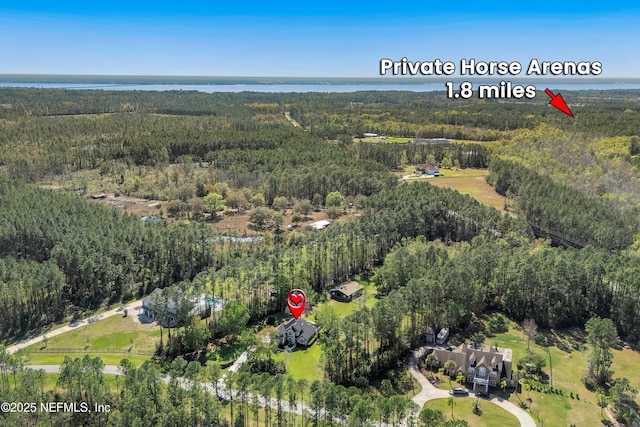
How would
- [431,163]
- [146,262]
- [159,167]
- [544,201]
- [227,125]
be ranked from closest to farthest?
[146,262]
[544,201]
[159,167]
[431,163]
[227,125]

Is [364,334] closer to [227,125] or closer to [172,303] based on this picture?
[172,303]

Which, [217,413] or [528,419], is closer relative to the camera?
[217,413]

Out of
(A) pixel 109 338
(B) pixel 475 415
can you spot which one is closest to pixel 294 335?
(B) pixel 475 415

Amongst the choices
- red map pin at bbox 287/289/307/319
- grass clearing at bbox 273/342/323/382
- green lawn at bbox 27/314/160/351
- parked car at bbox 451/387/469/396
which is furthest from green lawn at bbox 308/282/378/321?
green lawn at bbox 27/314/160/351

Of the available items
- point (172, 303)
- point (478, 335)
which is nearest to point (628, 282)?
point (478, 335)

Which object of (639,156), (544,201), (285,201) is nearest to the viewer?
(544,201)

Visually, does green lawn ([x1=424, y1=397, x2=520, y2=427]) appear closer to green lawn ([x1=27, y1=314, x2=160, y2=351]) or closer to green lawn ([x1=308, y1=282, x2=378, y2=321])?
green lawn ([x1=308, y1=282, x2=378, y2=321])

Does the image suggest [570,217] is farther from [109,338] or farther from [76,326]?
[76,326]

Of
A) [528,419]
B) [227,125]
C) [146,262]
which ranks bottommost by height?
[528,419]
